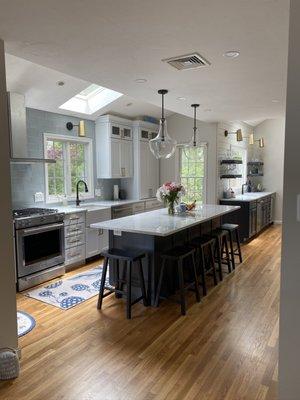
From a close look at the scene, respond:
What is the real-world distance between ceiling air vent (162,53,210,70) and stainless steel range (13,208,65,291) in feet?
8.28

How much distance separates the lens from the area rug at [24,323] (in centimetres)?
290

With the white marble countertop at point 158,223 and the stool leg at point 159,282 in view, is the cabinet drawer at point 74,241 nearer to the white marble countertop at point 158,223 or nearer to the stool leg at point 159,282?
the white marble countertop at point 158,223

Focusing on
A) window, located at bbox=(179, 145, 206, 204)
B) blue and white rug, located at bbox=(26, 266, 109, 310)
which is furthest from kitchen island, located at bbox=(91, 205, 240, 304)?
window, located at bbox=(179, 145, 206, 204)

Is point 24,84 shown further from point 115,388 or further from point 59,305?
point 115,388

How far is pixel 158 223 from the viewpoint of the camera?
11.7ft

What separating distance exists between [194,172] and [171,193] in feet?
10.2

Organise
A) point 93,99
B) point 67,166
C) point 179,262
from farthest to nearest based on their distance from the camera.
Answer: point 93,99 < point 67,166 < point 179,262

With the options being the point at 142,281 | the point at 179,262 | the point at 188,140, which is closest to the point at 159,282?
the point at 142,281

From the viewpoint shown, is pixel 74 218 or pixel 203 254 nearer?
pixel 203 254

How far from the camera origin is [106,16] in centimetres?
196

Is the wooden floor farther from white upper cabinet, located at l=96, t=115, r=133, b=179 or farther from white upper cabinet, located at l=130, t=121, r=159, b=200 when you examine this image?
white upper cabinet, located at l=130, t=121, r=159, b=200

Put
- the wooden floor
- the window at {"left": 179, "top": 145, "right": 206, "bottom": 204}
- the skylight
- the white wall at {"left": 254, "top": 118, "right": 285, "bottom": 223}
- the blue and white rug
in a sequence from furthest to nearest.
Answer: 1. the white wall at {"left": 254, "top": 118, "right": 285, "bottom": 223}
2. the window at {"left": 179, "top": 145, "right": 206, "bottom": 204}
3. the skylight
4. the blue and white rug
5. the wooden floor

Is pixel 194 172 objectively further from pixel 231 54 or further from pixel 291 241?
pixel 291 241

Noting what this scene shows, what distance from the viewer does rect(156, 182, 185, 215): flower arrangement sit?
424 cm
